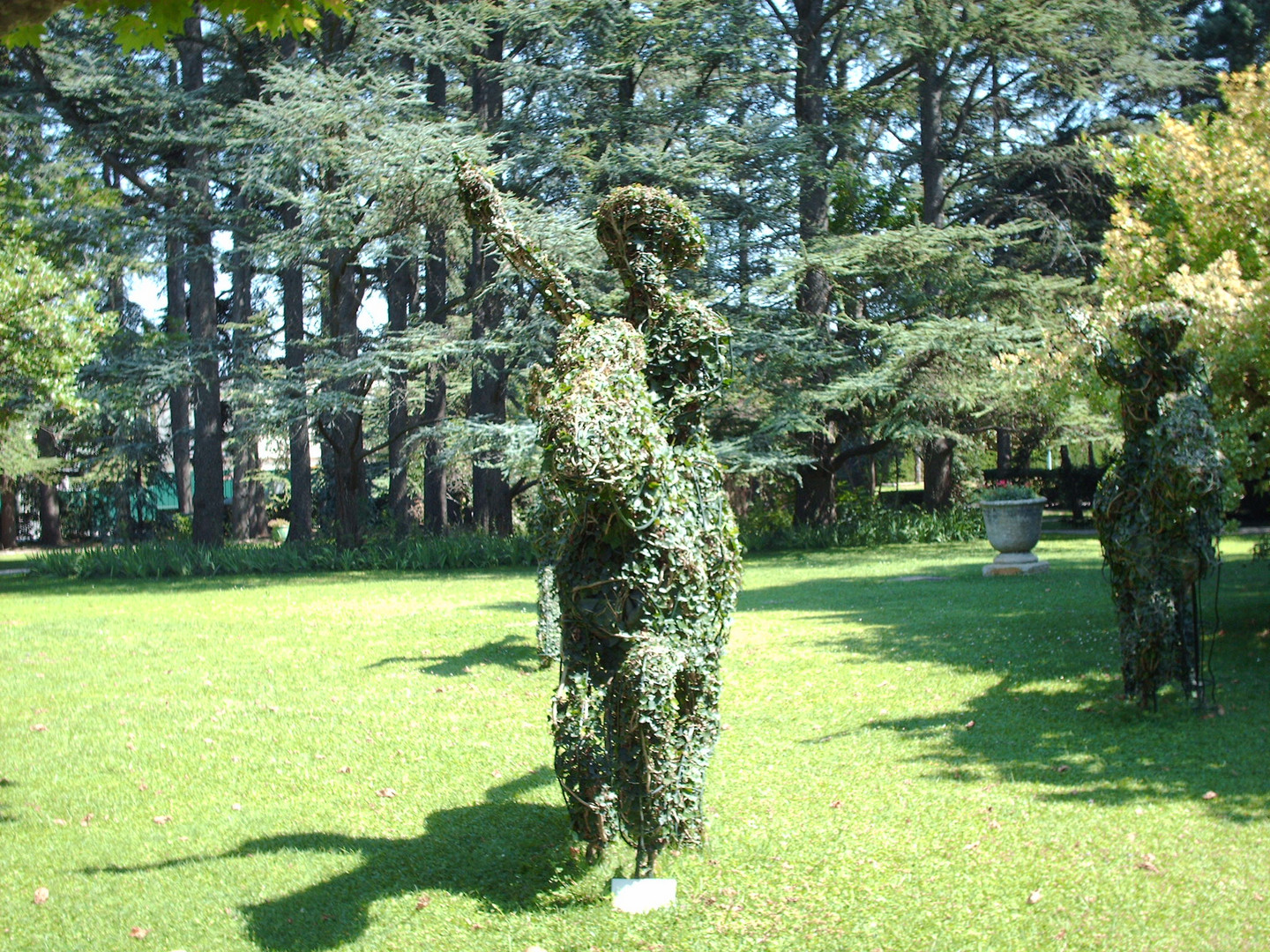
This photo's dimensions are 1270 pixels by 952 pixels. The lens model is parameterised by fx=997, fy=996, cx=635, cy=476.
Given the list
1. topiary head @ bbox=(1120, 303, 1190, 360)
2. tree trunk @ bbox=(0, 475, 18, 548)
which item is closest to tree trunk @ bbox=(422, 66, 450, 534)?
Answer: topiary head @ bbox=(1120, 303, 1190, 360)

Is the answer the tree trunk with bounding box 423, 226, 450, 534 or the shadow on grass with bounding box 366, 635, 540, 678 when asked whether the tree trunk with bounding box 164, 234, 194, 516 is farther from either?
the shadow on grass with bounding box 366, 635, 540, 678

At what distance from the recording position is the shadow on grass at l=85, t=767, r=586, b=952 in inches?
165

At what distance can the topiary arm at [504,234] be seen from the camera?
4523 mm

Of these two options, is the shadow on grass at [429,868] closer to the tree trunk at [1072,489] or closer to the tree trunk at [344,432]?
the tree trunk at [344,432]

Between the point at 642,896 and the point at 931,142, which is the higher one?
the point at 931,142

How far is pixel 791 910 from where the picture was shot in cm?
A: 412

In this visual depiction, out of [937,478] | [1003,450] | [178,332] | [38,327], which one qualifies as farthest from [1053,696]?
[1003,450]

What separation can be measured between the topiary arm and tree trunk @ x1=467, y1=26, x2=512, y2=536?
14.2 m

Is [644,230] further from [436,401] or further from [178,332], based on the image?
[178,332]

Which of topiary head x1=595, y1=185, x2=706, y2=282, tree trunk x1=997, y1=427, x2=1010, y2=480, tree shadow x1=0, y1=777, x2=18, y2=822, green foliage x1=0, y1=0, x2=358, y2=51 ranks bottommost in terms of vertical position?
tree shadow x1=0, y1=777, x2=18, y2=822

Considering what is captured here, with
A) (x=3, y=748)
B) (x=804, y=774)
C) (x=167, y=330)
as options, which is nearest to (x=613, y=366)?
(x=804, y=774)

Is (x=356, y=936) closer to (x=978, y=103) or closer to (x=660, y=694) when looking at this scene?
(x=660, y=694)

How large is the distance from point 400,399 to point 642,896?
58.2 feet

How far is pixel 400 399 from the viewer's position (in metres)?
20.8
